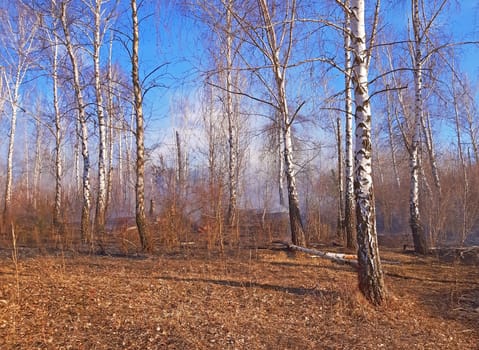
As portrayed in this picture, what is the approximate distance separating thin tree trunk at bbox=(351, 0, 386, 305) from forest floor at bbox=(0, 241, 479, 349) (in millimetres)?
276

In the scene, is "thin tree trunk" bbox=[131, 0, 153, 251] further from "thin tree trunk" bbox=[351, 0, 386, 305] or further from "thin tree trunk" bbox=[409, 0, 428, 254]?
"thin tree trunk" bbox=[409, 0, 428, 254]

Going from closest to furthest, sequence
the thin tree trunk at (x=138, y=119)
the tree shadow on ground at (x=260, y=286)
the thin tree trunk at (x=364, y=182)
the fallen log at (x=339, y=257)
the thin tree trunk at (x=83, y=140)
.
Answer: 1. the thin tree trunk at (x=364, y=182)
2. the tree shadow on ground at (x=260, y=286)
3. the fallen log at (x=339, y=257)
4. the thin tree trunk at (x=138, y=119)
5. the thin tree trunk at (x=83, y=140)

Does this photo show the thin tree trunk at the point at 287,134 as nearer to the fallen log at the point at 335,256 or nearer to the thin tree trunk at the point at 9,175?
the fallen log at the point at 335,256

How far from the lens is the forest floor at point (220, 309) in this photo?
3.65m

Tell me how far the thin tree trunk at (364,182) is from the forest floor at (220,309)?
28 cm

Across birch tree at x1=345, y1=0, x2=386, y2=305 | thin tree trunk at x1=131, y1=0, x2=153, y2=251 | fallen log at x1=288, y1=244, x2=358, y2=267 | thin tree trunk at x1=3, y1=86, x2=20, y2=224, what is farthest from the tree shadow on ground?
thin tree trunk at x1=3, y1=86, x2=20, y2=224

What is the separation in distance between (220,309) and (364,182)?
2556 millimetres

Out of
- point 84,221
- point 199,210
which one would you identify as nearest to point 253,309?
point 199,210

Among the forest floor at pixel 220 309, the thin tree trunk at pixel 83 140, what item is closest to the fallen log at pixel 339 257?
the forest floor at pixel 220 309

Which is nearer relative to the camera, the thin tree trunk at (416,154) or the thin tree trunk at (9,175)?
the thin tree trunk at (416,154)

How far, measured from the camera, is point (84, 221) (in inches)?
435

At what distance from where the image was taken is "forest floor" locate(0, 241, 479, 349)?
3.65 metres

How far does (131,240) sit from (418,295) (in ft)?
23.7

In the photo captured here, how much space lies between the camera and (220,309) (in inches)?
182
